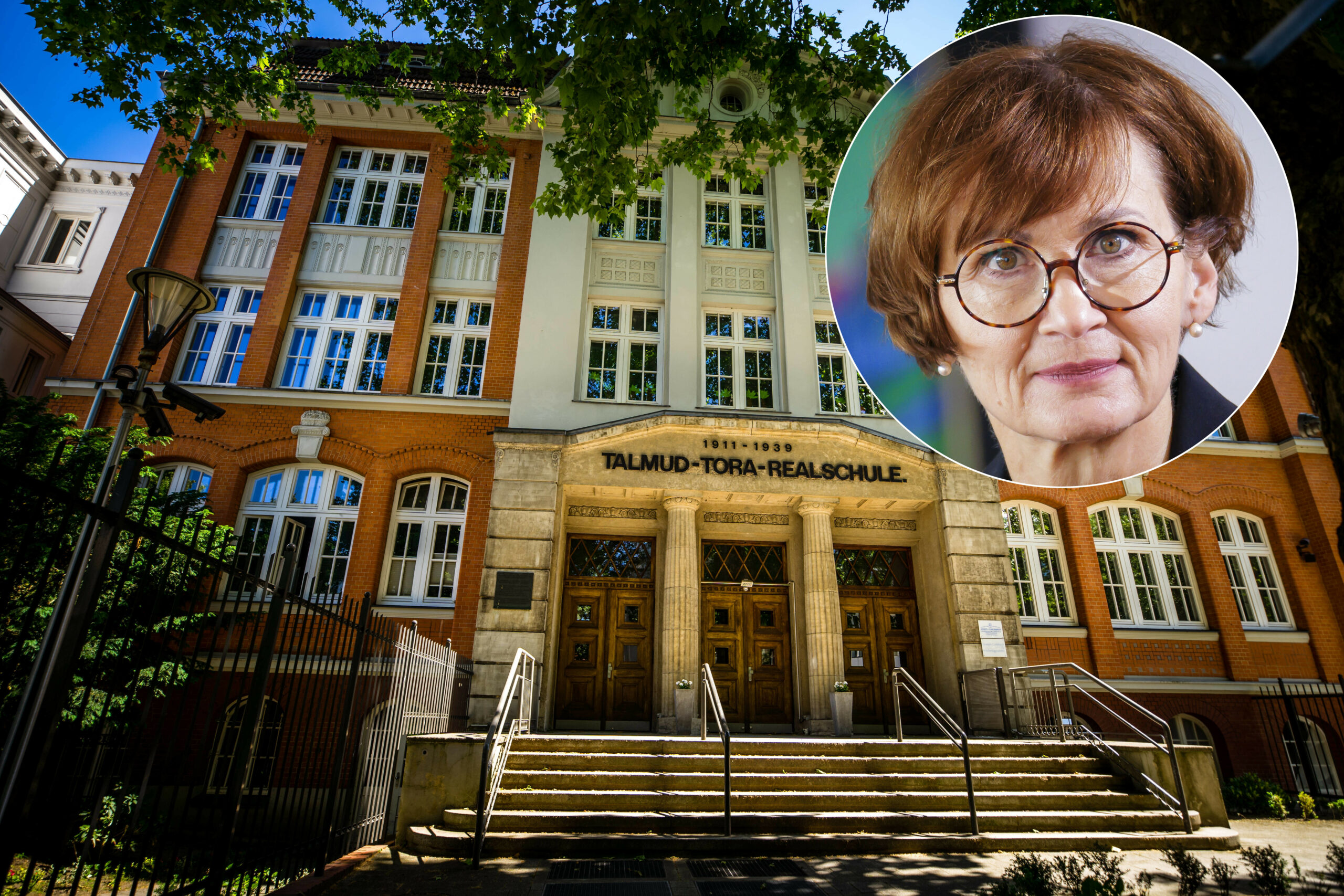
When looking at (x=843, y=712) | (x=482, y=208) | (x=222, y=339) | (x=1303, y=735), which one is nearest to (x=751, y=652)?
(x=843, y=712)

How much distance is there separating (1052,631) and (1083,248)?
43.6ft

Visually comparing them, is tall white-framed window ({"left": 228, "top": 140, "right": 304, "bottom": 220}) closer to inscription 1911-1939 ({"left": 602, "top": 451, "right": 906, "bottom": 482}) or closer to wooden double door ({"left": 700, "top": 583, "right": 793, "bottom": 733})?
inscription 1911-1939 ({"left": 602, "top": 451, "right": 906, "bottom": 482})

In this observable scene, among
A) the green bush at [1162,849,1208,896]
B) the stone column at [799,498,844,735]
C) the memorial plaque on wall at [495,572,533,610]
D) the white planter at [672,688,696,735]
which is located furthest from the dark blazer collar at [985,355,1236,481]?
the memorial plaque on wall at [495,572,533,610]

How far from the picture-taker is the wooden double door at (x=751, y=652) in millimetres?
13719

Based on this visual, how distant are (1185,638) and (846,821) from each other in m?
11.1

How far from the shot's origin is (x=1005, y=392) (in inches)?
148

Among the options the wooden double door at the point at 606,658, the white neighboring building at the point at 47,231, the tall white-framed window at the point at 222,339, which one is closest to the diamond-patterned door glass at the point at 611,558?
the wooden double door at the point at 606,658

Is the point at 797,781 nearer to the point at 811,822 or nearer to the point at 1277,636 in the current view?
the point at 811,822

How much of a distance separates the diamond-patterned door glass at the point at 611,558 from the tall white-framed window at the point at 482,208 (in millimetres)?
8330

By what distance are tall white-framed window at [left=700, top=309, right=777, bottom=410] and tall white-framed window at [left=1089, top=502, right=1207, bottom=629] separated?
8127mm

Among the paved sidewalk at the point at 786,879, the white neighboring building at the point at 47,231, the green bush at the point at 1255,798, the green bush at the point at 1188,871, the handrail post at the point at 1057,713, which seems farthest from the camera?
the white neighboring building at the point at 47,231

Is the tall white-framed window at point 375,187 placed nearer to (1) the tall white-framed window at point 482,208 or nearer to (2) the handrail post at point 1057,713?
(1) the tall white-framed window at point 482,208

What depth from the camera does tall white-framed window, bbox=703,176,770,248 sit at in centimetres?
1700

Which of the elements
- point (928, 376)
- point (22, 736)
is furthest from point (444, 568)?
point (928, 376)
